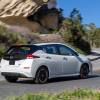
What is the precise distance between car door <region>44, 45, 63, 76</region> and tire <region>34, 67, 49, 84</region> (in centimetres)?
34

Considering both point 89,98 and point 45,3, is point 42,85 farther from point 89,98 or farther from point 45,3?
point 45,3

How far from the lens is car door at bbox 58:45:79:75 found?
19739mm

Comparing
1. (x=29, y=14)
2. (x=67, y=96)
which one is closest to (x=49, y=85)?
(x=67, y=96)

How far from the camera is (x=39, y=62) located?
1848 centimetres

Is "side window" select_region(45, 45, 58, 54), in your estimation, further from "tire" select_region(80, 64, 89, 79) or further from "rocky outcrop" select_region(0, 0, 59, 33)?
"rocky outcrop" select_region(0, 0, 59, 33)

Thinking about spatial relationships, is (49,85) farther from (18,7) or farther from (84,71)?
(18,7)

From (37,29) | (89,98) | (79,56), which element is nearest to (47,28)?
(37,29)

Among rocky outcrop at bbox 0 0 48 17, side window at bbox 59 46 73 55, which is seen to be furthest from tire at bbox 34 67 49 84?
rocky outcrop at bbox 0 0 48 17

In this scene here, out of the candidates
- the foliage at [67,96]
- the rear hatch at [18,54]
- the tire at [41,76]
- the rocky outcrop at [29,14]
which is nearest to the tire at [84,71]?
the tire at [41,76]

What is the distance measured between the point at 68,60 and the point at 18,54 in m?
2.21

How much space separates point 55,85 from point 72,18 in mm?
25618

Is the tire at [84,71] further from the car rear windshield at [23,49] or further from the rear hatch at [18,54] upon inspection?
the rear hatch at [18,54]

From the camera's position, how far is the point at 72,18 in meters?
43.3

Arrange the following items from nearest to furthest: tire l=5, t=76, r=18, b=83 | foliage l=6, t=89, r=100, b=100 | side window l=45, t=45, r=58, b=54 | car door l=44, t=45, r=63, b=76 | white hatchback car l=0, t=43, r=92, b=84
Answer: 1. foliage l=6, t=89, r=100, b=100
2. white hatchback car l=0, t=43, r=92, b=84
3. car door l=44, t=45, r=63, b=76
4. side window l=45, t=45, r=58, b=54
5. tire l=5, t=76, r=18, b=83
